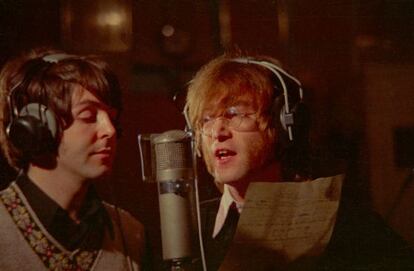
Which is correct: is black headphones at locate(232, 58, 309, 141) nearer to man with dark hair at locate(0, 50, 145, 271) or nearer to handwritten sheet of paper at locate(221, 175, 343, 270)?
handwritten sheet of paper at locate(221, 175, 343, 270)

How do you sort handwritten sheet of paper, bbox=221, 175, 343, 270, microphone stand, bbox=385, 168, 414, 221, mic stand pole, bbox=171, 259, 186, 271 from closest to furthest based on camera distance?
mic stand pole, bbox=171, 259, 186, 271 < handwritten sheet of paper, bbox=221, 175, 343, 270 < microphone stand, bbox=385, 168, 414, 221

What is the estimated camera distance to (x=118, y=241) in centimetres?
93

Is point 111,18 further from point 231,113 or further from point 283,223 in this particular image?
point 283,223

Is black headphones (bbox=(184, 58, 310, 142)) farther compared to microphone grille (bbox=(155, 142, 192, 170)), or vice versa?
black headphones (bbox=(184, 58, 310, 142))

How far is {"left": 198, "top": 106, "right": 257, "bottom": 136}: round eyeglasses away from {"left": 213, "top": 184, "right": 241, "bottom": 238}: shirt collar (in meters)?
0.12

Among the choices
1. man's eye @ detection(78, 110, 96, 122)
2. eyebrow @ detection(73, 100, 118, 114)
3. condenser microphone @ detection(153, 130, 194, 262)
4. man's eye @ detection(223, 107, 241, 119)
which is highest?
eyebrow @ detection(73, 100, 118, 114)

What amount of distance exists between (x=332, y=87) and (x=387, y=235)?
0.32m

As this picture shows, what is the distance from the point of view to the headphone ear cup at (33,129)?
0.82m

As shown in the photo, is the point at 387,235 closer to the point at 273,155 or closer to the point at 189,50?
the point at 273,155

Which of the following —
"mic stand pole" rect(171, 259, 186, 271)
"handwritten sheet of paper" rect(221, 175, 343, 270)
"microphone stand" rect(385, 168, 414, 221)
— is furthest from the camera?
"microphone stand" rect(385, 168, 414, 221)

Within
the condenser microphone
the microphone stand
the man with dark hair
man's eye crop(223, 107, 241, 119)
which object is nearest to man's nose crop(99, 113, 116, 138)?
the man with dark hair

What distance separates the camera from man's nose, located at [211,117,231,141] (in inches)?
38.3

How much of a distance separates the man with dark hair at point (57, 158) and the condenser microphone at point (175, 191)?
0.14 m

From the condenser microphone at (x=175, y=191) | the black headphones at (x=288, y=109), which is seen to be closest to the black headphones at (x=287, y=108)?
the black headphones at (x=288, y=109)
